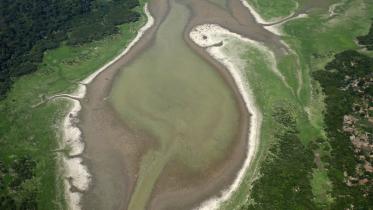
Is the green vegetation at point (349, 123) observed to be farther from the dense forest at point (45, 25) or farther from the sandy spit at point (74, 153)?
the dense forest at point (45, 25)

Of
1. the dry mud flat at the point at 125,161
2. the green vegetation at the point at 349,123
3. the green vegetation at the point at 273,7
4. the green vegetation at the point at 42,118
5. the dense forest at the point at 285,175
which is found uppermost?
the green vegetation at the point at 273,7

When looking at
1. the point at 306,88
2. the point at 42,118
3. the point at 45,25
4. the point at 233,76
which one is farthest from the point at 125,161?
the point at 45,25

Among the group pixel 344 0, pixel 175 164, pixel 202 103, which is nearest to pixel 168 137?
pixel 175 164

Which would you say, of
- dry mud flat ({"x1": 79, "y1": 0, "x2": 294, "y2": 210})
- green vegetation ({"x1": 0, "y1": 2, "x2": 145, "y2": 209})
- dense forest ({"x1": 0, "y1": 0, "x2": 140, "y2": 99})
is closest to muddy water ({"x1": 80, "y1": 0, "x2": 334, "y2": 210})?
dry mud flat ({"x1": 79, "y1": 0, "x2": 294, "y2": 210})

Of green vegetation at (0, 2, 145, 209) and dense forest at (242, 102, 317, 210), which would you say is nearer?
dense forest at (242, 102, 317, 210)

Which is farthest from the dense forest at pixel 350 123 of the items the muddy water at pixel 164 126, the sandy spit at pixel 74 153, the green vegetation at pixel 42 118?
the green vegetation at pixel 42 118

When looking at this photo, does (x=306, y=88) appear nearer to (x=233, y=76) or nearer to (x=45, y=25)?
(x=233, y=76)

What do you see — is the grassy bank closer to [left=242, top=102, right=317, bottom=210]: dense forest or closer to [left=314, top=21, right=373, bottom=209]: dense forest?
[left=242, top=102, right=317, bottom=210]: dense forest
